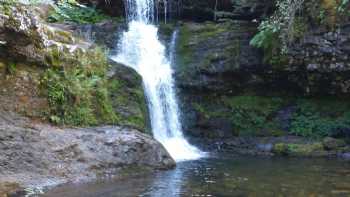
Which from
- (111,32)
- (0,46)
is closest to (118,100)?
(0,46)

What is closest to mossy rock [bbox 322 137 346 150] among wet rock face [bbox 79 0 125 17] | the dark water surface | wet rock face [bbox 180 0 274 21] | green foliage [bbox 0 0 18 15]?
the dark water surface

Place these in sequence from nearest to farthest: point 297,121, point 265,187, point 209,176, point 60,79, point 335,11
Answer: point 265,187, point 209,176, point 60,79, point 335,11, point 297,121

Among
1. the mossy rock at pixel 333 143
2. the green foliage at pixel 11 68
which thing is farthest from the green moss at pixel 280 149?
the green foliage at pixel 11 68

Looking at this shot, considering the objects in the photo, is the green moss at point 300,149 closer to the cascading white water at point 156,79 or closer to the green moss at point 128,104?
the cascading white water at point 156,79

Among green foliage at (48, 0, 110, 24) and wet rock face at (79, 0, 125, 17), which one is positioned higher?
wet rock face at (79, 0, 125, 17)

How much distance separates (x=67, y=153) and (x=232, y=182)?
3.15 metres

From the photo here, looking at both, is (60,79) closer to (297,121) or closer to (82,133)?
(82,133)

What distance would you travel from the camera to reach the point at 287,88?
52.6 ft

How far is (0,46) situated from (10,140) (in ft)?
7.20

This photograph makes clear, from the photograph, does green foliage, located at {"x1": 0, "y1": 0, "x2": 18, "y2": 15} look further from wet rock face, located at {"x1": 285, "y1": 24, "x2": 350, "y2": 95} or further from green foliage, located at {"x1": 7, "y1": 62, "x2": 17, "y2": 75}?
wet rock face, located at {"x1": 285, "y1": 24, "x2": 350, "y2": 95}

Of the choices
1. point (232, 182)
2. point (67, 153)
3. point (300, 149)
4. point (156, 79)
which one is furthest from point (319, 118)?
point (67, 153)

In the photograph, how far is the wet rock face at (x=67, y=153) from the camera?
8531mm

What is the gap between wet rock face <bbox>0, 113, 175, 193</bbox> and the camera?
853 centimetres

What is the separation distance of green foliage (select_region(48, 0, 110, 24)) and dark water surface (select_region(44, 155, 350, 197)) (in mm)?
8245
